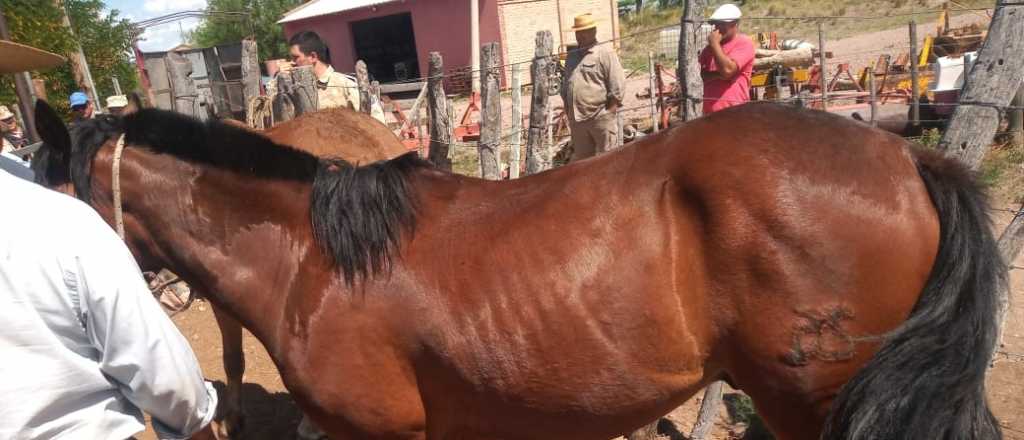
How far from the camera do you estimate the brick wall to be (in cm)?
2411

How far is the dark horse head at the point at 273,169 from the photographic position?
7.33ft

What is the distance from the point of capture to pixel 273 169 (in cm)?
239

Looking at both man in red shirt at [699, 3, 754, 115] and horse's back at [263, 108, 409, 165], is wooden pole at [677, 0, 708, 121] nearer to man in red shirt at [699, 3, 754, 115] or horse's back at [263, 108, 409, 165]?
man in red shirt at [699, 3, 754, 115]

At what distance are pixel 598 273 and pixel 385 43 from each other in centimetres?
3072

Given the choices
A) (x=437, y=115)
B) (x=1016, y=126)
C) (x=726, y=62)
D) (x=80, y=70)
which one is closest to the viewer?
(x=726, y=62)

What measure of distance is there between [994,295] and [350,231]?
2088 mm

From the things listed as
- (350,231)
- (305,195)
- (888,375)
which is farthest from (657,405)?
(305,195)

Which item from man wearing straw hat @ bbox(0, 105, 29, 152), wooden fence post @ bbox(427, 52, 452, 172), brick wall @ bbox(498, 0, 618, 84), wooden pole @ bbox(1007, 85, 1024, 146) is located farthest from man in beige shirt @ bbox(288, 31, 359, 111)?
brick wall @ bbox(498, 0, 618, 84)

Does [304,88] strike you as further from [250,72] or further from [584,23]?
[584,23]

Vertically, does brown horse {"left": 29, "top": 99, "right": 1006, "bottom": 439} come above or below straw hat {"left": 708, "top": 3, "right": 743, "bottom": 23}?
below

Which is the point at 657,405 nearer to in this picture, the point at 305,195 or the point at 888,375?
the point at 888,375

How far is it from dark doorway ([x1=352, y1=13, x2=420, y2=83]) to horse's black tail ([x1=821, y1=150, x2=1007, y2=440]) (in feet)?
96.5

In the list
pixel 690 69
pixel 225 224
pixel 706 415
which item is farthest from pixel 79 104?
pixel 706 415

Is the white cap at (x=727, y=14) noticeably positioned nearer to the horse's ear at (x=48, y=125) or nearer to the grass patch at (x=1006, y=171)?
the grass patch at (x=1006, y=171)
